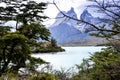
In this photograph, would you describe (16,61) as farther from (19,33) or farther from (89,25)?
(89,25)

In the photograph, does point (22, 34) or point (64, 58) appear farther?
point (64, 58)

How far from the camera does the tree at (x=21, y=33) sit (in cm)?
1814

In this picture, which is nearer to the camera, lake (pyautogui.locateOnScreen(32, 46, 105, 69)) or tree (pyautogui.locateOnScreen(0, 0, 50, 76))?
tree (pyautogui.locateOnScreen(0, 0, 50, 76))

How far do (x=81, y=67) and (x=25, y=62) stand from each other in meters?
3.32

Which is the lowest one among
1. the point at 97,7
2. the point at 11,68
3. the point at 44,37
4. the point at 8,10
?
the point at 11,68

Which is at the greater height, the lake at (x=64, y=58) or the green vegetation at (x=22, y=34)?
the green vegetation at (x=22, y=34)

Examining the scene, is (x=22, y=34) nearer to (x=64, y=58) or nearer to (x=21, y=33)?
(x=21, y=33)

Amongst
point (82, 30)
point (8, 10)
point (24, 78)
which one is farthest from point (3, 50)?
point (82, 30)

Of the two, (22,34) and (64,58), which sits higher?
(22,34)

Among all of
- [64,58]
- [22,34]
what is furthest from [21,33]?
[64,58]

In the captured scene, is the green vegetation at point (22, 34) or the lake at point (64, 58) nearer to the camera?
the green vegetation at point (22, 34)

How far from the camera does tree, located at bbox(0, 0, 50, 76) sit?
59.5 feet

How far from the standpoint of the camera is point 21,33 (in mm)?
18734

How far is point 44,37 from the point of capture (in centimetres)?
1877
